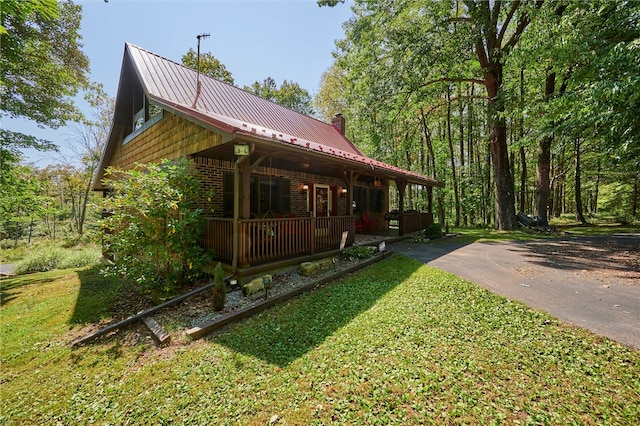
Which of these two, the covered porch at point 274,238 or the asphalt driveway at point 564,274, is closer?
the asphalt driveway at point 564,274

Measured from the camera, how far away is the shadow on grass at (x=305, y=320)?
3.32 m

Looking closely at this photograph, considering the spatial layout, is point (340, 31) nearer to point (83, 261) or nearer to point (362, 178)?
point (362, 178)

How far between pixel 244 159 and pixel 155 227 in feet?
7.17

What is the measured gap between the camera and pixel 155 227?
194 inches

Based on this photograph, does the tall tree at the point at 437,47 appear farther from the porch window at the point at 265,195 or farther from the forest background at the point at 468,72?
the porch window at the point at 265,195

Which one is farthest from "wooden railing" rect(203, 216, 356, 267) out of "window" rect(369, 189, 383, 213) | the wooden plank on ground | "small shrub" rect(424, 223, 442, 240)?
"window" rect(369, 189, 383, 213)

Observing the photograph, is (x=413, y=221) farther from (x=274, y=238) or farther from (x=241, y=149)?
(x=241, y=149)

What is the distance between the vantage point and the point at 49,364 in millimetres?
3494

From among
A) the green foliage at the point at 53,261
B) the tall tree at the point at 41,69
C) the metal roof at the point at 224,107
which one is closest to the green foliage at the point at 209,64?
the tall tree at the point at 41,69

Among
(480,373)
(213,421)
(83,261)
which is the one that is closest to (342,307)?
(480,373)

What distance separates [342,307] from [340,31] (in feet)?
47.3

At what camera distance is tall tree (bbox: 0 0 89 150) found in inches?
374

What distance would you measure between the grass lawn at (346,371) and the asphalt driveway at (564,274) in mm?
478

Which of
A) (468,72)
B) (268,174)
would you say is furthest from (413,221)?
(468,72)
